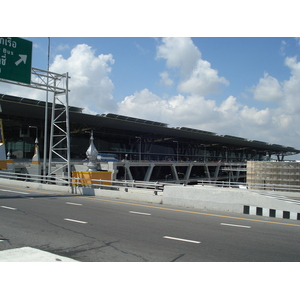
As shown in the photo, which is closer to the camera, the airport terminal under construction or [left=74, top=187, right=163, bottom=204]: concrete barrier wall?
[left=74, top=187, right=163, bottom=204]: concrete barrier wall

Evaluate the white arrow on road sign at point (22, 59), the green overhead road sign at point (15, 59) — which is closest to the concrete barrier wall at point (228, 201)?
the green overhead road sign at point (15, 59)

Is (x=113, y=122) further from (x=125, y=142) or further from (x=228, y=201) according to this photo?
(x=228, y=201)

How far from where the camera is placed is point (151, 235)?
892cm

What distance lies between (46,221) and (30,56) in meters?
13.4

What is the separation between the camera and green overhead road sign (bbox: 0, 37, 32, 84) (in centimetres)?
1883

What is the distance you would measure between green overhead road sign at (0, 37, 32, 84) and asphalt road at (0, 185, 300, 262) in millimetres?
10001

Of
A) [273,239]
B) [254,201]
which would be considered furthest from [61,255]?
[254,201]

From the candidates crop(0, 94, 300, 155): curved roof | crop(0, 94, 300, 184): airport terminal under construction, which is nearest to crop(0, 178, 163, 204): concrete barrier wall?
crop(0, 94, 300, 184): airport terminal under construction

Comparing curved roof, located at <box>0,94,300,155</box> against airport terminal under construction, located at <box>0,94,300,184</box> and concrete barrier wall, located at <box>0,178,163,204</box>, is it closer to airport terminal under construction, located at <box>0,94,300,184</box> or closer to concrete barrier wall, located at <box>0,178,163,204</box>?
airport terminal under construction, located at <box>0,94,300,184</box>

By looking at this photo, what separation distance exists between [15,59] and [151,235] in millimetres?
15946

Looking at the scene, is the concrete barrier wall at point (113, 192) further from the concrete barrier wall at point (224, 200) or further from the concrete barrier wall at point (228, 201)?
the concrete barrier wall at point (228, 201)

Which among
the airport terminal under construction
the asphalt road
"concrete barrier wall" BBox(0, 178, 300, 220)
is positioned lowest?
the asphalt road

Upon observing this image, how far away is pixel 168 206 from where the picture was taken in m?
15.8

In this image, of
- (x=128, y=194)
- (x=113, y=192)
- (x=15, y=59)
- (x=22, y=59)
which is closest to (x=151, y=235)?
(x=128, y=194)
